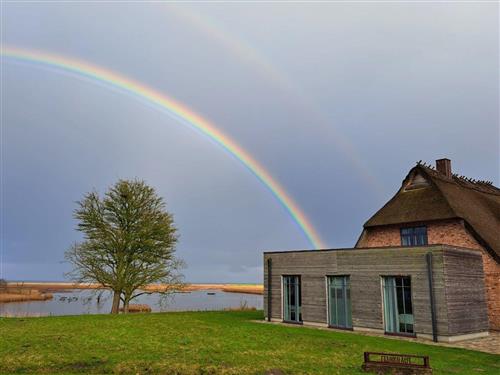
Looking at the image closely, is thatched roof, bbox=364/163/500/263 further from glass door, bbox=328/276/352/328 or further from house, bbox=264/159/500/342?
glass door, bbox=328/276/352/328

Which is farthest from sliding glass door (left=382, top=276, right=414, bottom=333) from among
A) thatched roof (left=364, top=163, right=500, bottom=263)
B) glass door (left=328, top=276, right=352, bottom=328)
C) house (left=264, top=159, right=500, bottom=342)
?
thatched roof (left=364, top=163, right=500, bottom=263)

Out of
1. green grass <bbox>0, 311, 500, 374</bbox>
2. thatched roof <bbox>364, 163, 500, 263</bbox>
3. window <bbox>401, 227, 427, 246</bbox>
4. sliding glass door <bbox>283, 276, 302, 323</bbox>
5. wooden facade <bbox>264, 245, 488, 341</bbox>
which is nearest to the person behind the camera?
green grass <bbox>0, 311, 500, 374</bbox>

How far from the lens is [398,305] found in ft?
56.9

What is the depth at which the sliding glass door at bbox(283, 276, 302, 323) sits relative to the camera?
21094 millimetres

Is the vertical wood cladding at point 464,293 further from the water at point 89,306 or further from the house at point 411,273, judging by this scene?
the water at point 89,306

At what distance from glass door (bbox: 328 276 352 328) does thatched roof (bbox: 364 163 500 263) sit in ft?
23.5

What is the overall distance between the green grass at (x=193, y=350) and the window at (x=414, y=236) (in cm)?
977

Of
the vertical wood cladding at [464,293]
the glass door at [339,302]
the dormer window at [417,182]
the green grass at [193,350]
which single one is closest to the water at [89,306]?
the green grass at [193,350]

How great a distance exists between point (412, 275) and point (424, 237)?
7245 mm

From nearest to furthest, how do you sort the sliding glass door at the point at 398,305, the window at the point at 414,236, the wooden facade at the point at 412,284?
the wooden facade at the point at 412,284 < the sliding glass door at the point at 398,305 < the window at the point at 414,236

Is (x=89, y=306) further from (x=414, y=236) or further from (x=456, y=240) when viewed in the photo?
→ (x=456, y=240)

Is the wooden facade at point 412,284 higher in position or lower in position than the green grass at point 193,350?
higher

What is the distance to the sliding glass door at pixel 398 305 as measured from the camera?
17.0 meters

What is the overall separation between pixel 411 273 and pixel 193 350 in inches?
407
